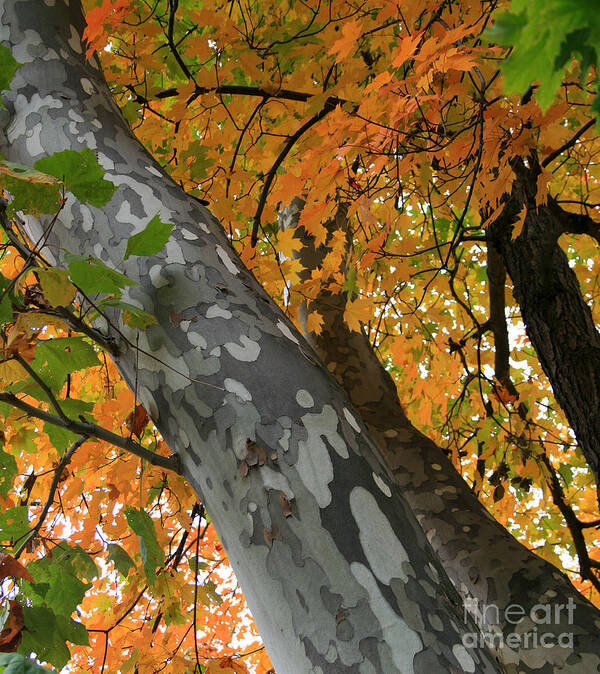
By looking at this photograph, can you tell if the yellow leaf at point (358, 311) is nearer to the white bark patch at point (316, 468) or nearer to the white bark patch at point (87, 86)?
the white bark patch at point (87, 86)

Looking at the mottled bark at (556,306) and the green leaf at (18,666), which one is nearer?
the green leaf at (18,666)

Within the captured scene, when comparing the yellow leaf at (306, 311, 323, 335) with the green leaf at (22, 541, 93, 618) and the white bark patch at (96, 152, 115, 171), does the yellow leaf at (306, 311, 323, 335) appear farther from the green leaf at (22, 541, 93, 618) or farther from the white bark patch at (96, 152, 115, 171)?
the green leaf at (22, 541, 93, 618)

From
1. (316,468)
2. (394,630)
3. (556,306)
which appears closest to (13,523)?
(316,468)

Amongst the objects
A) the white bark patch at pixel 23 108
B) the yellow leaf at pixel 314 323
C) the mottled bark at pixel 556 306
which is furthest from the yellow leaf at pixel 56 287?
the yellow leaf at pixel 314 323

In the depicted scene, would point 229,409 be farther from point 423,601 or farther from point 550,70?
point 550,70

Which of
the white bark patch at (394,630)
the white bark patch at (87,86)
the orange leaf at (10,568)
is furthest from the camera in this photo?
the white bark patch at (87,86)

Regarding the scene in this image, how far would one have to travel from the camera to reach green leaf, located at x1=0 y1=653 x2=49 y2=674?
648mm

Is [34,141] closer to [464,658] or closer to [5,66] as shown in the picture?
[5,66]

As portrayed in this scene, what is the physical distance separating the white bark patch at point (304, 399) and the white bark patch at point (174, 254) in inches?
14.5

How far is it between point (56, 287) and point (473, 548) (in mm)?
1456

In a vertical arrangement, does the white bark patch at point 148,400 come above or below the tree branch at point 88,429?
above

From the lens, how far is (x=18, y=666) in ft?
2.14

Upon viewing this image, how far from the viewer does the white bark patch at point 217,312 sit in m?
1.07

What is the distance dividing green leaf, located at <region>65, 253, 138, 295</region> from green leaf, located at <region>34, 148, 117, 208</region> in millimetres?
140
